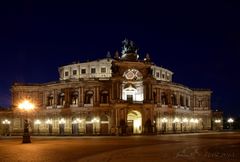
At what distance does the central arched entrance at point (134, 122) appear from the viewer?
10056cm

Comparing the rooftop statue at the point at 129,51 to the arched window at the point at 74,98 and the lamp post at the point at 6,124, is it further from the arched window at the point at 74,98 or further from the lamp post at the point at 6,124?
the lamp post at the point at 6,124

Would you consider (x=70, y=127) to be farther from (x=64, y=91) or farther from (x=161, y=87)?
(x=161, y=87)

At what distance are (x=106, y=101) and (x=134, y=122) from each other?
912 centimetres

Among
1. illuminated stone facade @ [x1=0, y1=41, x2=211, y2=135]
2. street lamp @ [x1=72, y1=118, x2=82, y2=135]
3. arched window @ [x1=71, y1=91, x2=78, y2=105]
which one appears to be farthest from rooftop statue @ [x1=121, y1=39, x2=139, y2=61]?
Answer: street lamp @ [x1=72, y1=118, x2=82, y2=135]

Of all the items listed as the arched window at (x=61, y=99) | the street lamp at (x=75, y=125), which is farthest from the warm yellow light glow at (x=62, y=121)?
the arched window at (x=61, y=99)

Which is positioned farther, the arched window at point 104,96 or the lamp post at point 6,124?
the lamp post at point 6,124

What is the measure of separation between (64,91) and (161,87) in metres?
26.7

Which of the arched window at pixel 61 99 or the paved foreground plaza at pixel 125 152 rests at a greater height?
the arched window at pixel 61 99

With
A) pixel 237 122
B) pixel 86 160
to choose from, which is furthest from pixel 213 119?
pixel 86 160

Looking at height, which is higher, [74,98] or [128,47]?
[128,47]

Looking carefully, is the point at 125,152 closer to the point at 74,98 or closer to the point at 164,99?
the point at 74,98

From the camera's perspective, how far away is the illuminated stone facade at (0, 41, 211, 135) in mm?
99312

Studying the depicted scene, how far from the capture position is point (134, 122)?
103062 millimetres

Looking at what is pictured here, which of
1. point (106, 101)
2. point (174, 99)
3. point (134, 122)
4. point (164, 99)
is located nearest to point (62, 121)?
point (106, 101)
